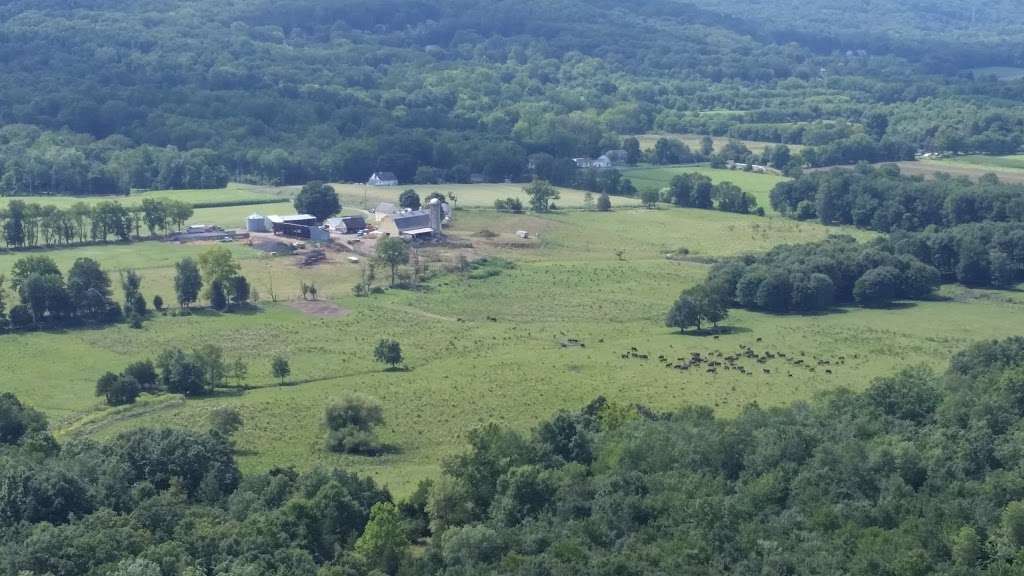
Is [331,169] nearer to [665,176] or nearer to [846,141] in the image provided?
[665,176]

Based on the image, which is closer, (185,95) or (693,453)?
(693,453)

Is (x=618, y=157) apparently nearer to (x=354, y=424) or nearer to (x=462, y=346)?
(x=462, y=346)

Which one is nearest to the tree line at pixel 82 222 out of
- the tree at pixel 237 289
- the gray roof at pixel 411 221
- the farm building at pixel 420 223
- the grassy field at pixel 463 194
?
the gray roof at pixel 411 221

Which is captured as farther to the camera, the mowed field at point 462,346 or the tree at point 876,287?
the tree at point 876,287

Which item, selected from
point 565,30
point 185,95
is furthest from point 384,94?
point 565,30

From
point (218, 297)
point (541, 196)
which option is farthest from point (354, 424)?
point (541, 196)

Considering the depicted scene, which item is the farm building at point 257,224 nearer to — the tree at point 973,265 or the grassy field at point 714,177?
the grassy field at point 714,177
